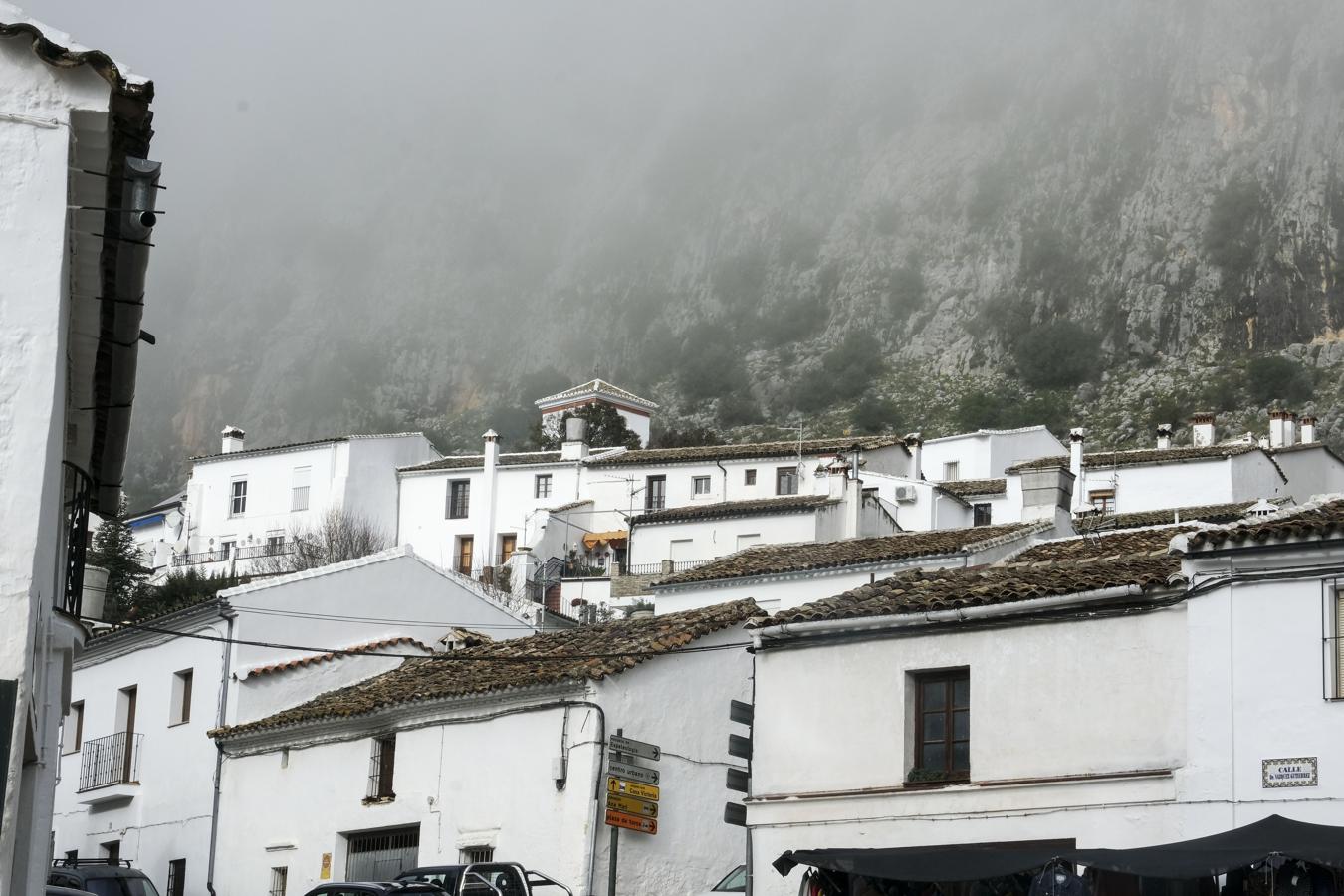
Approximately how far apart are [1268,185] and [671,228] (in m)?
64.0

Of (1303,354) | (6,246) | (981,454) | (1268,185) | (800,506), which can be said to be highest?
(1268,185)

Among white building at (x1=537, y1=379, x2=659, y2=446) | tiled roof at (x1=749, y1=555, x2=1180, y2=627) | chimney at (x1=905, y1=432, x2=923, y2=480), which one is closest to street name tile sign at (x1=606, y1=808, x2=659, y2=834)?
tiled roof at (x1=749, y1=555, x2=1180, y2=627)

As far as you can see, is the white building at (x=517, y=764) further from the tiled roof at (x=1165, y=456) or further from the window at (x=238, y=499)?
the window at (x=238, y=499)

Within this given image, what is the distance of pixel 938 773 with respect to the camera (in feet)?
71.4

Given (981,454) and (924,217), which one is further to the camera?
(924,217)

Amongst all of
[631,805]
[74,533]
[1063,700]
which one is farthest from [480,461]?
[74,533]

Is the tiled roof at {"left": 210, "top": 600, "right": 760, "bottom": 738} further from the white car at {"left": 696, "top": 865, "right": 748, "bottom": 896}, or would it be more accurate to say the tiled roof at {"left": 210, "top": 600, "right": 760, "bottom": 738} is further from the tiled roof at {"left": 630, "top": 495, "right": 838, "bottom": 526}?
the tiled roof at {"left": 630, "top": 495, "right": 838, "bottom": 526}

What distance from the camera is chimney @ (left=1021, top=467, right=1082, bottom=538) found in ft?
121

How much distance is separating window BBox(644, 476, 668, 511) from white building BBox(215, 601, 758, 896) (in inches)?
1724

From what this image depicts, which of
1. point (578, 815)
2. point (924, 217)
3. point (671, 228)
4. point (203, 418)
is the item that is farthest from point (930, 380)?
point (578, 815)

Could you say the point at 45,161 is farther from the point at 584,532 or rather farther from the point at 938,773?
the point at 584,532

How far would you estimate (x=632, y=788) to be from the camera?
2619 centimetres

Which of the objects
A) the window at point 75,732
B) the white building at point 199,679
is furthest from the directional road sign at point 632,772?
the window at point 75,732

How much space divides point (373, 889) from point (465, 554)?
5770 cm
